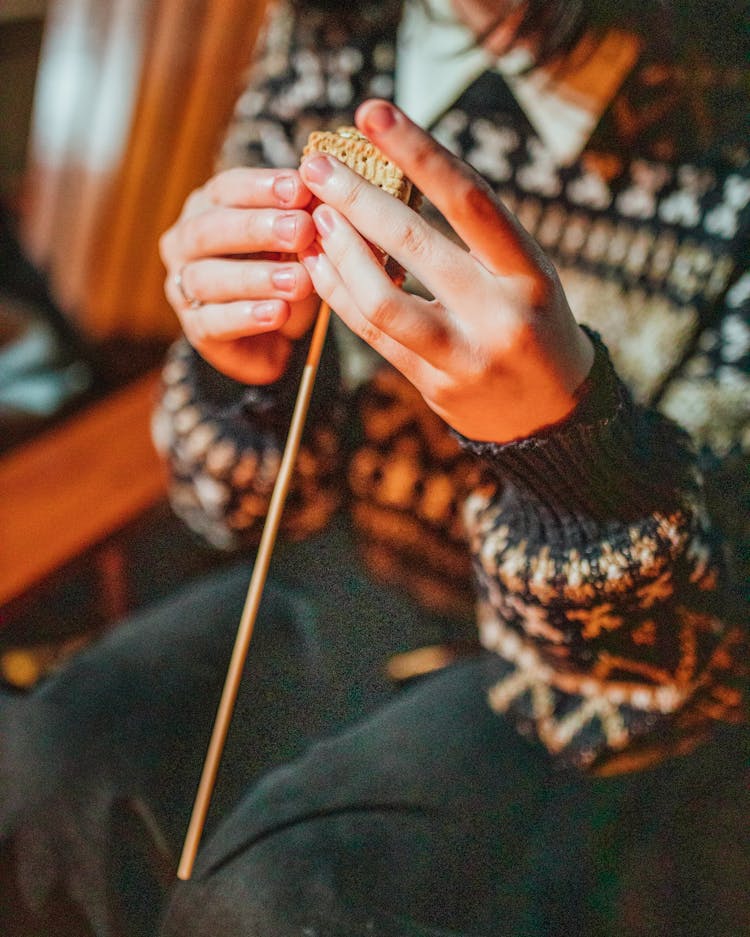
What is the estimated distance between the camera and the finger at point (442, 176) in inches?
12.4

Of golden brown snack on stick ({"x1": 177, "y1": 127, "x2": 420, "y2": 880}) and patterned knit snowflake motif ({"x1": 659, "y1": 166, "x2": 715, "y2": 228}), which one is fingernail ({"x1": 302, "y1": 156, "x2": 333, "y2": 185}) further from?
patterned knit snowflake motif ({"x1": 659, "y1": 166, "x2": 715, "y2": 228})

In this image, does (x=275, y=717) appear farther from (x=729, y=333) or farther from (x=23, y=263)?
(x=23, y=263)

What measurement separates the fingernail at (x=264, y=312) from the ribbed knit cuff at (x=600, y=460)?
0.39 feet

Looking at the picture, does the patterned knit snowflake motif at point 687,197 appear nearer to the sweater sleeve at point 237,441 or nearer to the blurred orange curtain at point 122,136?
the sweater sleeve at point 237,441

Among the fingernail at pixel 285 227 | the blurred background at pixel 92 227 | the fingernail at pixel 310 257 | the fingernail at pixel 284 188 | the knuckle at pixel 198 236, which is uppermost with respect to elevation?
the fingernail at pixel 284 188

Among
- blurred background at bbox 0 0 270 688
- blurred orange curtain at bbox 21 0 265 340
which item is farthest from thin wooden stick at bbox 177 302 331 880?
blurred orange curtain at bbox 21 0 265 340

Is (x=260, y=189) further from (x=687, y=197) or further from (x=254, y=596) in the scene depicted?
(x=687, y=197)

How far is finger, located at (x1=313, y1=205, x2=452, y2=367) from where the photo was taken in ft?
1.12

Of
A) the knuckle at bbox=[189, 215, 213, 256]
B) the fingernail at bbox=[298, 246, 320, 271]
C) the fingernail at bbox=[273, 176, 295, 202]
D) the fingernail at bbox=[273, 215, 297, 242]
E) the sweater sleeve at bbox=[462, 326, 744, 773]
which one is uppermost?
the fingernail at bbox=[273, 176, 295, 202]

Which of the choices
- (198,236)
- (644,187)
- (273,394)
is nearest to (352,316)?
(198,236)

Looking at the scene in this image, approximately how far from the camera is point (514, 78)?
2.03ft

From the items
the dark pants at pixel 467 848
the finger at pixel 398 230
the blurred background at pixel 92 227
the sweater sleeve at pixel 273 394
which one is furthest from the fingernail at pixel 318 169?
the blurred background at pixel 92 227

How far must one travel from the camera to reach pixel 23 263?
4.63 feet

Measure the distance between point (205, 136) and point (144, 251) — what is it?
21cm
